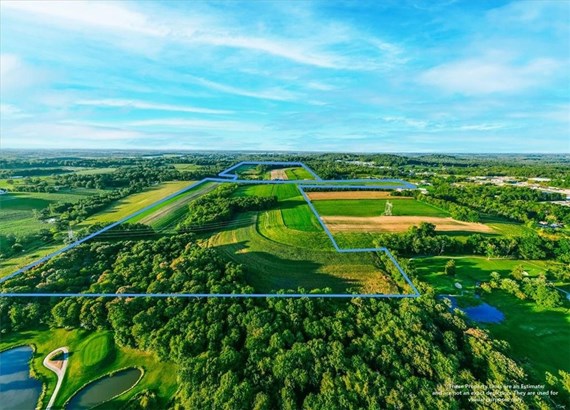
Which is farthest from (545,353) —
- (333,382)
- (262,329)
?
(262,329)

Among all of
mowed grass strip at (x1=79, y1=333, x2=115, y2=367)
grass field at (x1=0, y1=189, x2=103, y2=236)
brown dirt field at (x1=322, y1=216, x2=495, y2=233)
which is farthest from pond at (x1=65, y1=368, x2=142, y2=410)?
brown dirt field at (x1=322, y1=216, x2=495, y2=233)

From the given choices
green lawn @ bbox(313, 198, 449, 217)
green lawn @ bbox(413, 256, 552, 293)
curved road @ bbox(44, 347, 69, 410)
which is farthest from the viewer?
green lawn @ bbox(313, 198, 449, 217)

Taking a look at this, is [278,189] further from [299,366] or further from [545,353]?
[545,353]

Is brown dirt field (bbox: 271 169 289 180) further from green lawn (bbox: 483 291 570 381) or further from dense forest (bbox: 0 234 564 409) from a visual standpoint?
green lawn (bbox: 483 291 570 381)

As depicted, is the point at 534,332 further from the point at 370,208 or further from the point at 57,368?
the point at 57,368

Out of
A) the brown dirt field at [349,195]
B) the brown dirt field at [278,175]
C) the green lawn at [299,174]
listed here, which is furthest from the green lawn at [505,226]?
the brown dirt field at [278,175]
